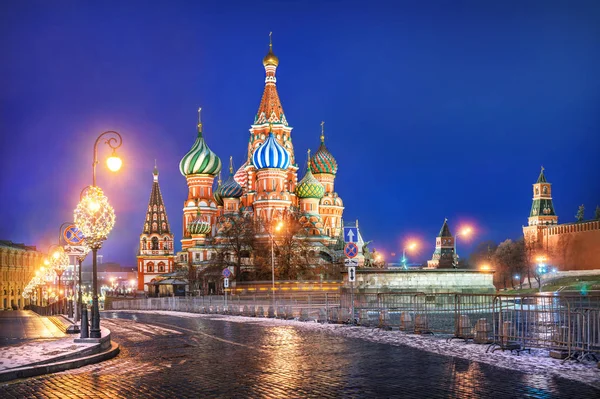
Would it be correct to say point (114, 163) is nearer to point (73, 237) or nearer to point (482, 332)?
point (73, 237)

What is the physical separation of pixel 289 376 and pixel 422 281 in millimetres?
31148

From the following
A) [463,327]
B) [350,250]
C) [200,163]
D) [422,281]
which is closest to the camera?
[463,327]

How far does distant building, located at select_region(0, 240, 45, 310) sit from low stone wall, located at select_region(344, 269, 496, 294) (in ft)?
192

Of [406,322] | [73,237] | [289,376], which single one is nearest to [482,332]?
[406,322]

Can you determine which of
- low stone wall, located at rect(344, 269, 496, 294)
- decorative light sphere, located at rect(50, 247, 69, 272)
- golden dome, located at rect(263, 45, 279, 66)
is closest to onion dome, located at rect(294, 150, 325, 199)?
golden dome, located at rect(263, 45, 279, 66)

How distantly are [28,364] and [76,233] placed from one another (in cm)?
1208

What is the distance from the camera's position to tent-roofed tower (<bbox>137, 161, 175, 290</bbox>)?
393 feet

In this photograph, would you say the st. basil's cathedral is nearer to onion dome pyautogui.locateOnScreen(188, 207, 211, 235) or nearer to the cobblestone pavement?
onion dome pyautogui.locateOnScreen(188, 207, 211, 235)

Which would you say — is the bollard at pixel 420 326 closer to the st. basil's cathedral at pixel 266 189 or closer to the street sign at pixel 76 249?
the street sign at pixel 76 249

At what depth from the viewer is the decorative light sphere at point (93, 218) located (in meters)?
18.9

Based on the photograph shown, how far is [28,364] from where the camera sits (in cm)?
1288

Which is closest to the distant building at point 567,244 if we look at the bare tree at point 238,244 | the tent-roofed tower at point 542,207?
the tent-roofed tower at point 542,207

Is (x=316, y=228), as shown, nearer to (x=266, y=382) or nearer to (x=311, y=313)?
(x=311, y=313)

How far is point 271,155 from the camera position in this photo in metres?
84.6
